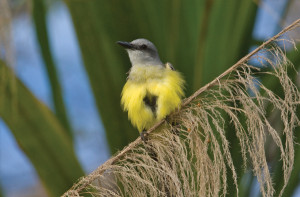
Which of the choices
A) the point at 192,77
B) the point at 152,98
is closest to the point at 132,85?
the point at 152,98

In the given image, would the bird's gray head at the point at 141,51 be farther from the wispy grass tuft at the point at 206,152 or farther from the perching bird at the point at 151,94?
the wispy grass tuft at the point at 206,152

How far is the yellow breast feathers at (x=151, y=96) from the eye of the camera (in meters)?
2.70

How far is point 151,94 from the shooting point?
9.19 ft

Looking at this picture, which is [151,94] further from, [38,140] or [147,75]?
[38,140]

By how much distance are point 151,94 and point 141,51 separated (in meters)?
0.60

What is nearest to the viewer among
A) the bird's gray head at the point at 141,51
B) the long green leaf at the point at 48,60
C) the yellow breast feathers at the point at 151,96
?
the yellow breast feathers at the point at 151,96

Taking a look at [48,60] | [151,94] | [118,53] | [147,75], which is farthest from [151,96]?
[48,60]

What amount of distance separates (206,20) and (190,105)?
1.33m

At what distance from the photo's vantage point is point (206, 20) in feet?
10.3

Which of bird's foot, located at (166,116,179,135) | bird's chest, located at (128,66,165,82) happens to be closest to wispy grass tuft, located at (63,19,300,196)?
bird's foot, located at (166,116,179,135)

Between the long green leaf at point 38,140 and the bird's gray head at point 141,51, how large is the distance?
2.31ft

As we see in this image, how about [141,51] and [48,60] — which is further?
[48,60]

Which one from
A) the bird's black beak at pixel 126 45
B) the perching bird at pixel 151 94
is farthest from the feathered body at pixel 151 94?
the bird's black beak at pixel 126 45

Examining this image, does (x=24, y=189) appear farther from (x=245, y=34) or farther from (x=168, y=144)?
(x=168, y=144)
